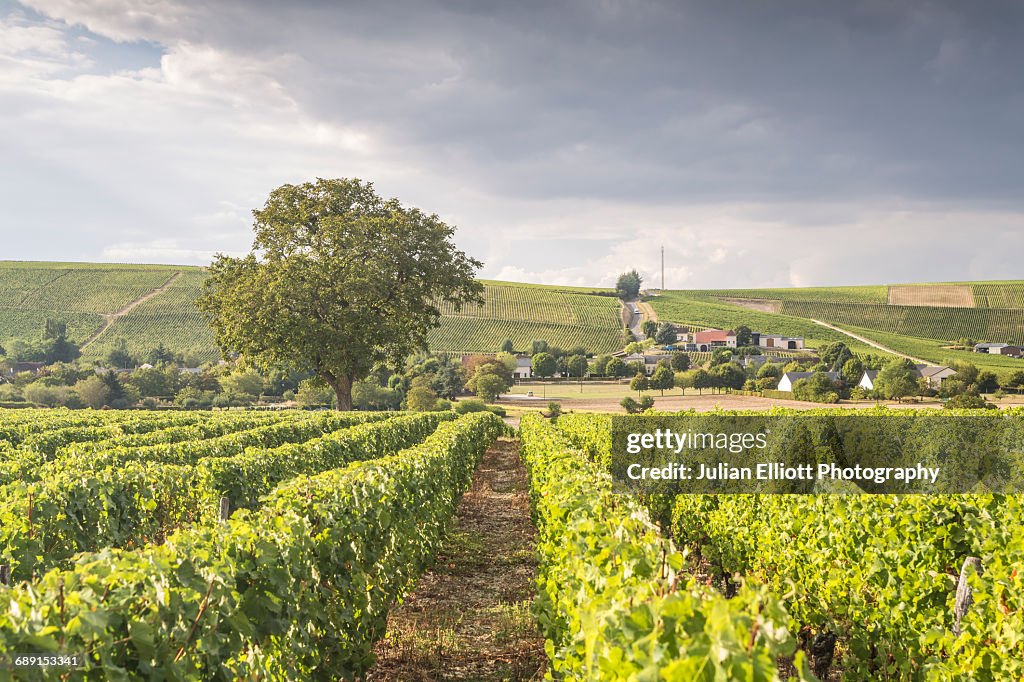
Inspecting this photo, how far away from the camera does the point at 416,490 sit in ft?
28.2

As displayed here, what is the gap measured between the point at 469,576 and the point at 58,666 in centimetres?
687

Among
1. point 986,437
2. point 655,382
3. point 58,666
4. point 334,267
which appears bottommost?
point 655,382

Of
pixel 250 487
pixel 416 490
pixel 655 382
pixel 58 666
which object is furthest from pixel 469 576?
pixel 655 382

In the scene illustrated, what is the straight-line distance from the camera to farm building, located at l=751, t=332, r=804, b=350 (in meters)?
108

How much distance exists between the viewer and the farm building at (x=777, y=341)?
108m

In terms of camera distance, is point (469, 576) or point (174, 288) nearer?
point (469, 576)

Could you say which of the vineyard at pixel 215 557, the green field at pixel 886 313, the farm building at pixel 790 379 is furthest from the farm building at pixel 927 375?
the vineyard at pixel 215 557

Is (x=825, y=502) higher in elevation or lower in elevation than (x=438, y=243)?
lower

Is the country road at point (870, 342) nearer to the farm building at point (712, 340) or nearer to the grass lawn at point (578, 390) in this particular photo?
the farm building at point (712, 340)

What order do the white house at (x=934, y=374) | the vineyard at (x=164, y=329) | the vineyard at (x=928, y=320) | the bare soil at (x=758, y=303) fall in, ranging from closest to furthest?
the white house at (x=934, y=374), the vineyard at (x=164, y=329), the vineyard at (x=928, y=320), the bare soil at (x=758, y=303)

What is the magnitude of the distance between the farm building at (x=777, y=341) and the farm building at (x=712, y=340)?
3640 millimetres

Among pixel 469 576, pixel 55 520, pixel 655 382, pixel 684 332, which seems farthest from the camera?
pixel 684 332

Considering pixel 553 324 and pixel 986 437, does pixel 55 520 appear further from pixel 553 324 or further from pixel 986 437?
pixel 553 324

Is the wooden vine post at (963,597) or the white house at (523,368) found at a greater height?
the wooden vine post at (963,597)
